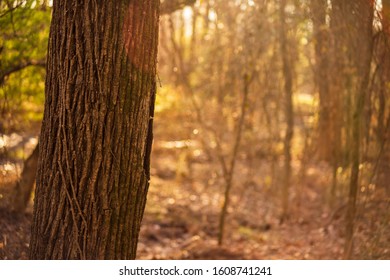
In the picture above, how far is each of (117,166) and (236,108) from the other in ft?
23.6

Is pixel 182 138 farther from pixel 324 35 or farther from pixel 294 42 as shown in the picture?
pixel 324 35

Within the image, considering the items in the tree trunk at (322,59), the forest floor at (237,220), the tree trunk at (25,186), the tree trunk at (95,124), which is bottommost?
the forest floor at (237,220)

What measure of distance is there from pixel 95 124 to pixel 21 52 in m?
2.73

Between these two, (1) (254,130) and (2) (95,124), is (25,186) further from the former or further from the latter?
(1) (254,130)

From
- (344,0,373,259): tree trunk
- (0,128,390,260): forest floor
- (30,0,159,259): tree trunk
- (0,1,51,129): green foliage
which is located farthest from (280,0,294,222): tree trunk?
(30,0,159,259): tree trunk

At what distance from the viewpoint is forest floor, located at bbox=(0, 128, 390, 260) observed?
5770mm

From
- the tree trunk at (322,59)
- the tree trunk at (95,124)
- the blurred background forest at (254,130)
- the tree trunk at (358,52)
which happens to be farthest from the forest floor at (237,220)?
the tree trunk at (95,124)

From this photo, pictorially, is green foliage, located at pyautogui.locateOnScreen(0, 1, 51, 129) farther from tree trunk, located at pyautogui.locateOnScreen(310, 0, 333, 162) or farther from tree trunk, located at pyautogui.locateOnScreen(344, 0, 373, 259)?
tree trunk, located at pyautogui.locateOnScreen(344, 0, 373, 259)

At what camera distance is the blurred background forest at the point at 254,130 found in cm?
565

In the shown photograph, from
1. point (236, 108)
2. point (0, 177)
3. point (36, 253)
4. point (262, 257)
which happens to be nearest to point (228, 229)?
point (262, 257)

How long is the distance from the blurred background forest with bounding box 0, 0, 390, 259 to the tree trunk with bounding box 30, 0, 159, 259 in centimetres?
161

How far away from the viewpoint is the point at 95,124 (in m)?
3.42

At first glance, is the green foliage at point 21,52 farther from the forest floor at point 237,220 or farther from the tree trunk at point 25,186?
the forest floor at point 237,220

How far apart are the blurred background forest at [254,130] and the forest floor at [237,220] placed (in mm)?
28
